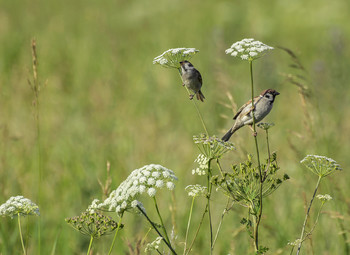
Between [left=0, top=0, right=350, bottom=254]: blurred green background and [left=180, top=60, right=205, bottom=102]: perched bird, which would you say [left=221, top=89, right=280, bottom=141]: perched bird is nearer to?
[left=180, top=60, right=205, bottom=102]: perched bird

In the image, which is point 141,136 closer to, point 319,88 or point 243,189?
point 319,88

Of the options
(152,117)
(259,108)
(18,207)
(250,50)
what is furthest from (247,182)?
(152,117)

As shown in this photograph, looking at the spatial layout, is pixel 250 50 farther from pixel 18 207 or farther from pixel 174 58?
pixel 18 207

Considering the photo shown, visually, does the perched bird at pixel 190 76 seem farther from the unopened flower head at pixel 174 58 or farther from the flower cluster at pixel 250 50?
the flower cluster at pixel 250 50

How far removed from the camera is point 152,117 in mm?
8078

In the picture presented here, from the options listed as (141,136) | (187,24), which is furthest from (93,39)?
(141,136)

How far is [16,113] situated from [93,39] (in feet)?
16.1

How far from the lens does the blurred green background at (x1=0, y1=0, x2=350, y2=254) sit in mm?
4922

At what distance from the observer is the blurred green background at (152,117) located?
4.92 meters

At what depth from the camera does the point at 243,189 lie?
2656mm

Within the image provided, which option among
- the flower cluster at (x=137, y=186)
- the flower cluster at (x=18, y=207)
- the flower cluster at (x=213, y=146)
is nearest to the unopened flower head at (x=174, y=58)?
the flower cluster at (x=213, y=146)

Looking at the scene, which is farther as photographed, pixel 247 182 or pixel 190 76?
pixel 190 76

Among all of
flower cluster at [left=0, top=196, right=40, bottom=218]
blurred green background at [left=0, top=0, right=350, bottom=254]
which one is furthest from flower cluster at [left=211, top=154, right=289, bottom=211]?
flower cluster at [left=0, top=196, right=40, bottom=218]

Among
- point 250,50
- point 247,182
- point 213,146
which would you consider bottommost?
point 247,182
